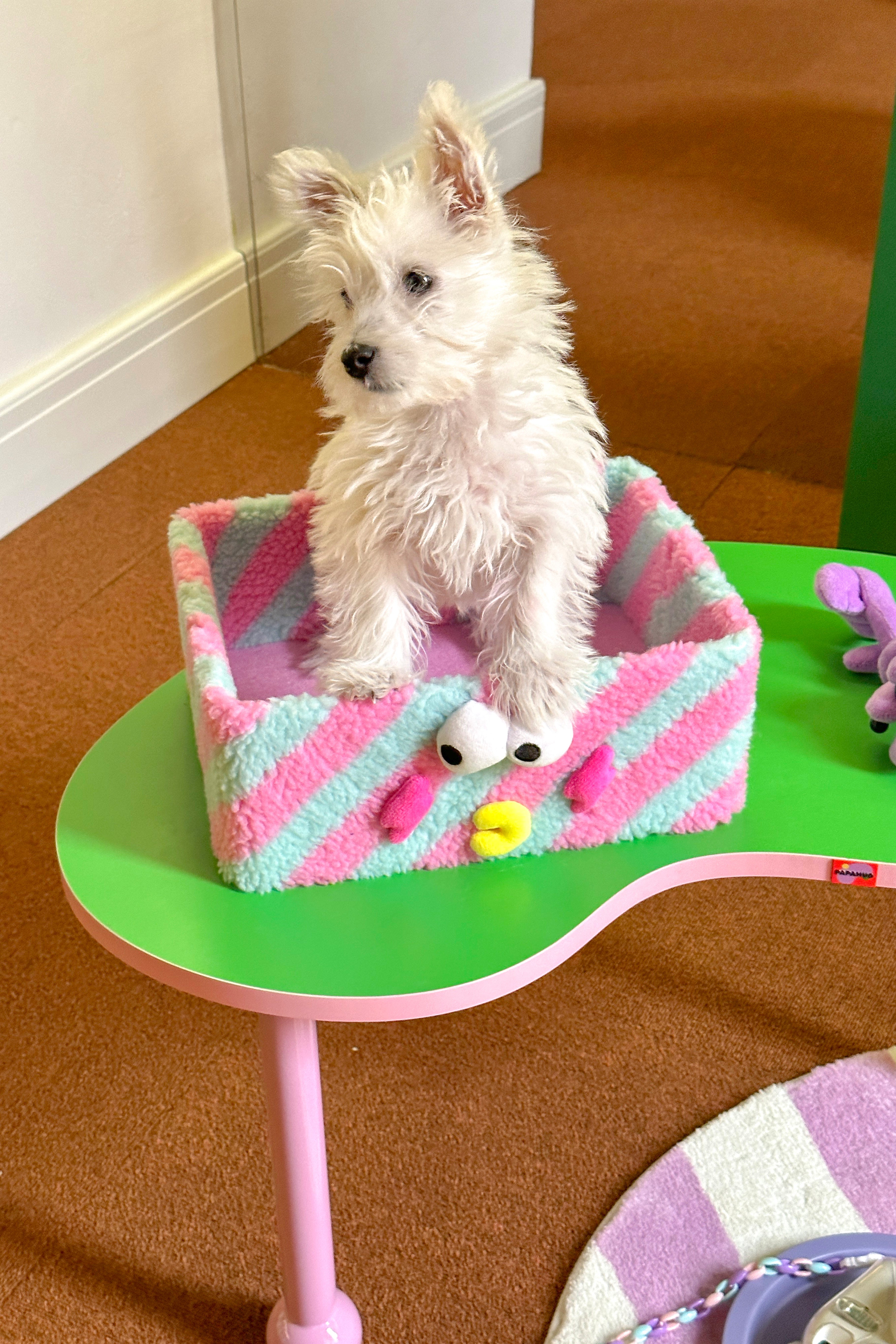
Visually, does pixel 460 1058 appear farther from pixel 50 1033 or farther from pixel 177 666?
pixel 177 666

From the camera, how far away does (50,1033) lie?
1.40 metres

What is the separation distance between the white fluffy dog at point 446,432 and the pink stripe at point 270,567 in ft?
0.31

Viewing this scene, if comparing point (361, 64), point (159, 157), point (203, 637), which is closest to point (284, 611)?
point (203, 637)

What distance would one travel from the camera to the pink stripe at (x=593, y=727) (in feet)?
2.97

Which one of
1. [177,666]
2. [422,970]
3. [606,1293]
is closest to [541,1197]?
[606,1293]

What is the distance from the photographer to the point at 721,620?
0.96 metres

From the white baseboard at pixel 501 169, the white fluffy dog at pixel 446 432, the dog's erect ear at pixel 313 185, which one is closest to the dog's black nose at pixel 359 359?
the white fluffy dog at pixel 446 432

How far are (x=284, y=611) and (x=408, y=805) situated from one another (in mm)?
294

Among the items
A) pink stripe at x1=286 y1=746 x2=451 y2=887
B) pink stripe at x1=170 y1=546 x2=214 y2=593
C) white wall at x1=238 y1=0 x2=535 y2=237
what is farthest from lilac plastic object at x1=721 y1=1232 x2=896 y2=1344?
white wall at x1=238 y1=0 x2=535 y2=237

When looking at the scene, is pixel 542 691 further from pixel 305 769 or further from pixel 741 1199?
pixel 741 1199

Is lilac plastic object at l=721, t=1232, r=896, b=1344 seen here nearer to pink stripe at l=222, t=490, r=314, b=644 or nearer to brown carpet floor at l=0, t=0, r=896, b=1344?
brown carpet floor at l=0, t=0, r=896, b=1344

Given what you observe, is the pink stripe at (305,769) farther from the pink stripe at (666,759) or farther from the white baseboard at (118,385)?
the white baseboard at (118,385)

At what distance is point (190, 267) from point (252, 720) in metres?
1.84

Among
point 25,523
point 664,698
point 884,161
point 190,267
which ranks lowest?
point 25,523
